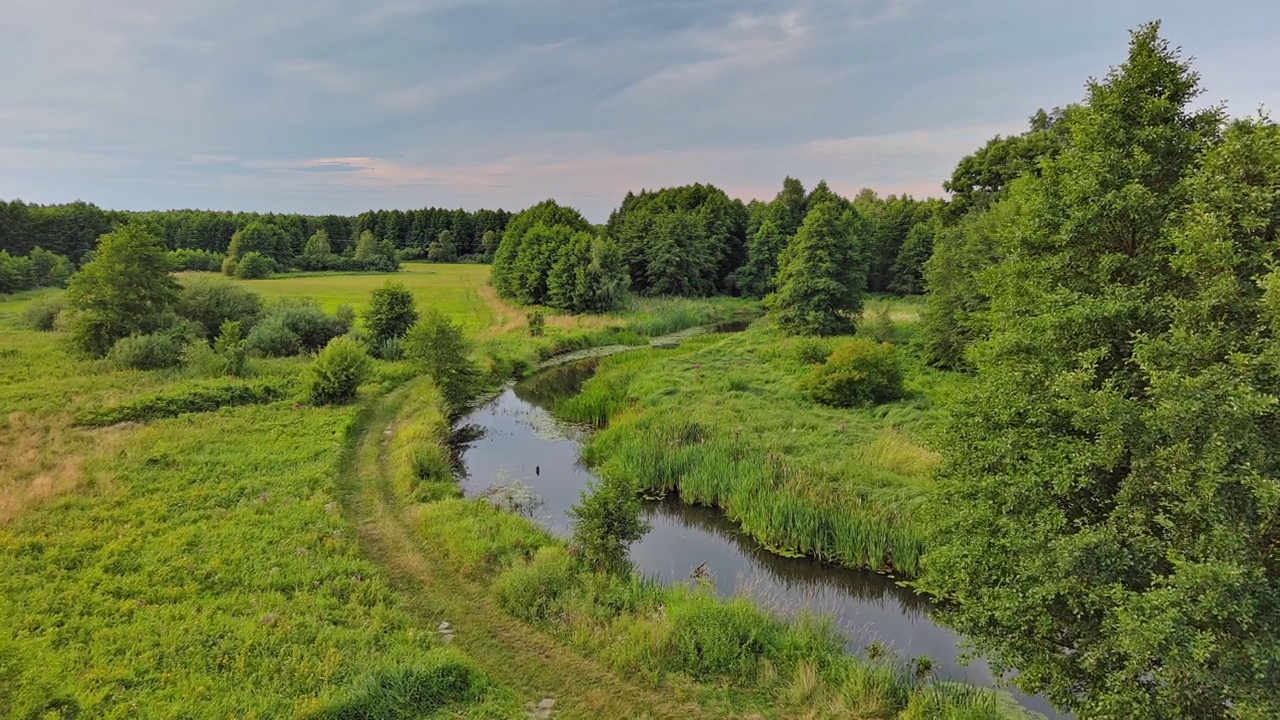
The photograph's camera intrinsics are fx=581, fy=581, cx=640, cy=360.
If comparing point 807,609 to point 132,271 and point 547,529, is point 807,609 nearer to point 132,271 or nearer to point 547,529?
point 547,529

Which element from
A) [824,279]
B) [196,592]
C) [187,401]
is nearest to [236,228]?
[187,401]

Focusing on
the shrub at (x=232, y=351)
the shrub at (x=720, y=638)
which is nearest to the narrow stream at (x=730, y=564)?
the shrub at (x=720, y=638)

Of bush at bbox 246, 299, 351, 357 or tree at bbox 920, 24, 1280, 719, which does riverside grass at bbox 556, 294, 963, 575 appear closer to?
tree at bbox 920, 24, 1280, 719

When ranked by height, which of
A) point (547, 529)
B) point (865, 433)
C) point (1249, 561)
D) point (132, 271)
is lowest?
point (547, 529)

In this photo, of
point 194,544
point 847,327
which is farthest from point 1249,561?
point 847,327

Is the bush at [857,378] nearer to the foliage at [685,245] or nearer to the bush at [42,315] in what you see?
the foliage at [685,245]

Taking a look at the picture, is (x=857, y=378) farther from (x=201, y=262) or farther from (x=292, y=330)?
(x=201, y=262)
